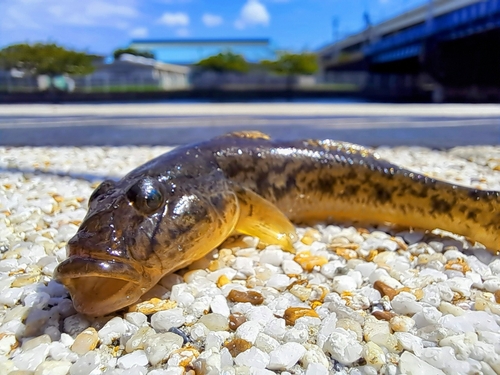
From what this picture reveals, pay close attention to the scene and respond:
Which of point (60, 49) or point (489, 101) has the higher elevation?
point (60, 49)

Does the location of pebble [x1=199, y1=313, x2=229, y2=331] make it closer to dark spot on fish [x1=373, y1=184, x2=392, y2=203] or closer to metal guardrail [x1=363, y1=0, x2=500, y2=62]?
dark spot on fish [x1=373, y1=184, x2=392, y2=203]

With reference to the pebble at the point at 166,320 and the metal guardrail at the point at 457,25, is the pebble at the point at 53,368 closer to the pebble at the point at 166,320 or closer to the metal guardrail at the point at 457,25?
the pebble at the point at 166,320

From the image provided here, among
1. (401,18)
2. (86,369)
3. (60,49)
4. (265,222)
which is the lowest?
(86,369)

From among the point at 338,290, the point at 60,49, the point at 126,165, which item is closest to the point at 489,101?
the point at 126,165

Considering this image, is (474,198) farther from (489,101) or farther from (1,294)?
(489,101)

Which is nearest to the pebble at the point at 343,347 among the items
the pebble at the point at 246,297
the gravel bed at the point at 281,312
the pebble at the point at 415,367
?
the gravel bed at the point at 281,312
